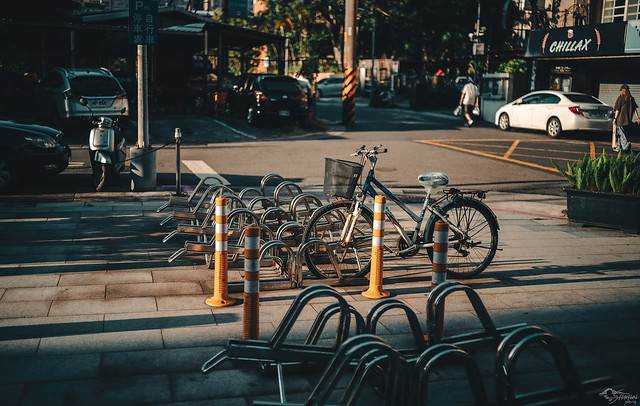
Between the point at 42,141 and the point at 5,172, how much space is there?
799mm

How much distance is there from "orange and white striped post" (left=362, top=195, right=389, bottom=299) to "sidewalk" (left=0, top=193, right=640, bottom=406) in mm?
139

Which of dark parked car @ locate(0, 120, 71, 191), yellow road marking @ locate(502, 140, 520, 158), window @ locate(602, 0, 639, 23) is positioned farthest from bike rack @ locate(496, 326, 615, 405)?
window @ locate(602, 0, 639, 23)

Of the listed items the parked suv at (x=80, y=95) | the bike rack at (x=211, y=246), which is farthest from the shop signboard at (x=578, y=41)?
the bike rack at (x=211, y=246)

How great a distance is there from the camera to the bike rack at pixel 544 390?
161 inches

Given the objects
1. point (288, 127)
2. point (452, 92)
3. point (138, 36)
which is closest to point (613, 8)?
point (452, 92)

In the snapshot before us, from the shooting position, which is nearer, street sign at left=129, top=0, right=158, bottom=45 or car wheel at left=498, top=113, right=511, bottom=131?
street sign at left=129, top=0, right=158, bottom=45

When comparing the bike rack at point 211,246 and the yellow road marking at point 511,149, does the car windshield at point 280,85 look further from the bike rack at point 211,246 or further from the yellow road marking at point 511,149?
the bike rack at point 211,246

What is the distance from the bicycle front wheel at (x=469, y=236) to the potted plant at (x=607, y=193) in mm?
3254

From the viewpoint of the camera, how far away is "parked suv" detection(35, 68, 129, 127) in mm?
17672

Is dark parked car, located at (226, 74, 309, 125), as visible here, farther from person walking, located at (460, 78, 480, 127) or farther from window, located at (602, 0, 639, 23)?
window, located at (602, 0, 639, 23)

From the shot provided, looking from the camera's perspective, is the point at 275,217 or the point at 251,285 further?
the point at 275,217

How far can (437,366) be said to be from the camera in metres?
3.93

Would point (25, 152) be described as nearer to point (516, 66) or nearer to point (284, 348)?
point (284, 348)

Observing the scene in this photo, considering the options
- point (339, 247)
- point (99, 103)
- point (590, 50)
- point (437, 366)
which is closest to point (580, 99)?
point (590, 50)
